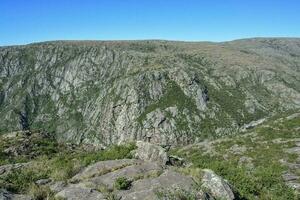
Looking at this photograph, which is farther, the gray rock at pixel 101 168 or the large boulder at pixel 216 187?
the gray rock at pixel 101 168

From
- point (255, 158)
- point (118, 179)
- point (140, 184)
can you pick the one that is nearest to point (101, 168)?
point (118, 179)

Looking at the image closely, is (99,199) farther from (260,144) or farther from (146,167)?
(260,144)

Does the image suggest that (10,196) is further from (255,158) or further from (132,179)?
(255,158)

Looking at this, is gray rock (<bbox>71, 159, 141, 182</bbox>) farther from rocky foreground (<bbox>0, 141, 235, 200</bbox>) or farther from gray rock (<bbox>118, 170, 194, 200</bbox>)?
gray rock (<bbox>118, 170, 194, 200</bbox>)

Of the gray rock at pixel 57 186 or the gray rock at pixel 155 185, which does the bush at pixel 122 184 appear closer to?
the gray rock at pixel 155 185

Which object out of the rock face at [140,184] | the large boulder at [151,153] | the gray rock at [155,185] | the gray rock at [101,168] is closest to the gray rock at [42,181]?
the rock face at [140,184]

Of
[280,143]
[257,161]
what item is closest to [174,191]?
[257,161]

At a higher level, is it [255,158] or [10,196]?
[10,196]
